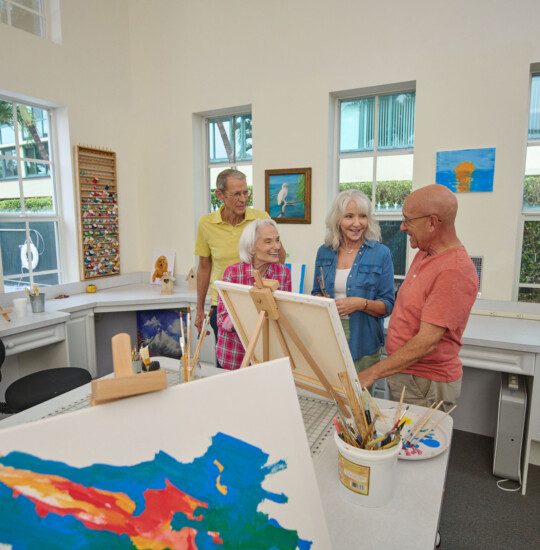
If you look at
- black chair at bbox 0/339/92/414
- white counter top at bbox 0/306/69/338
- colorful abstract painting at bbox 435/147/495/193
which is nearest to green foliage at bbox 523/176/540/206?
colorful abstract painting at bbox 435/147/495/193

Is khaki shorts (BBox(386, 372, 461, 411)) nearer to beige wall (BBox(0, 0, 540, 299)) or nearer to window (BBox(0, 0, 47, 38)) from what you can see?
beige wall (BBox(0, 0, 540, 299))

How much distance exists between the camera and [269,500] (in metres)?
0.75

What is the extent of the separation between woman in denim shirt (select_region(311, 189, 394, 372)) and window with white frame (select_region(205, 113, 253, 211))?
212cm

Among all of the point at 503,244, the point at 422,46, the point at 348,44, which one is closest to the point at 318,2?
the point at 348,44

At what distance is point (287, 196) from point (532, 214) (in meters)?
1.83

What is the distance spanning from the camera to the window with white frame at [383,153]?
10.5 ft

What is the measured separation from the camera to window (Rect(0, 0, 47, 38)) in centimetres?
328

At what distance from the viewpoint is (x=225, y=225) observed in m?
2.48

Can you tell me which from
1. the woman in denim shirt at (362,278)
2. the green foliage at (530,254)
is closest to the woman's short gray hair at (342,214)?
the woman in denim shirt at (362,278)

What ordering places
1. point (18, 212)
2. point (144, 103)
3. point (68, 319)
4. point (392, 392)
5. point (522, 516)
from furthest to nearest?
point (144, 103) → point (18, 212) → point (68, 319) → point (522, 516) → point (392, 392)

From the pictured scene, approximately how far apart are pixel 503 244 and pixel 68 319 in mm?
3178

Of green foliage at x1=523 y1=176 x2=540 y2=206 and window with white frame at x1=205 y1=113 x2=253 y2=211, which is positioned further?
window with white frame at x1=205 y1=113 x2=253 y2=211

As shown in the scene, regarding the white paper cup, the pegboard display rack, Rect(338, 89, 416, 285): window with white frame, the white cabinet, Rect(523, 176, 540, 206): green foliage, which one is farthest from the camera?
the pegboard display rack

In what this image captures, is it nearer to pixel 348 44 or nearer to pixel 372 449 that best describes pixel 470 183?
pixel 348 44
